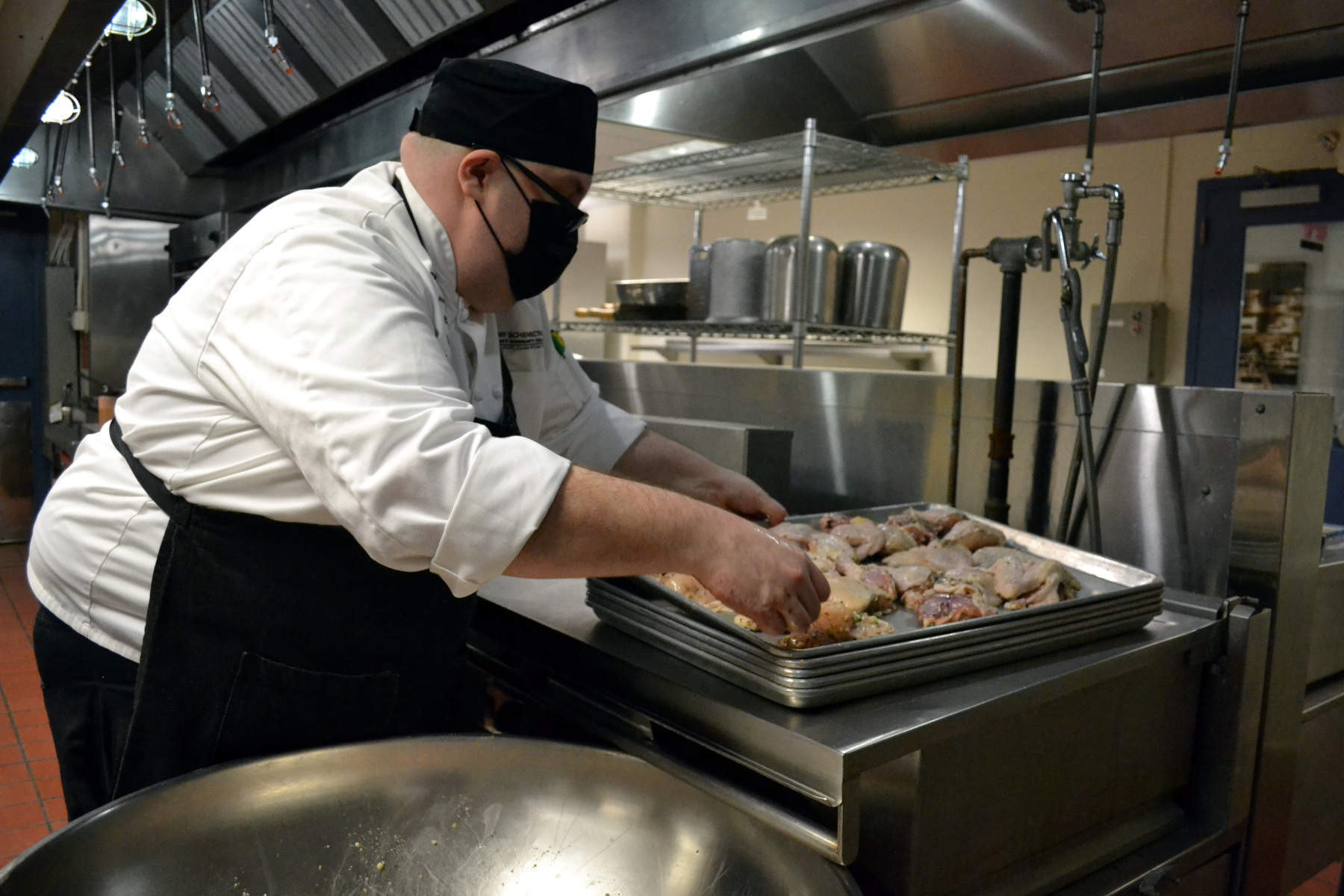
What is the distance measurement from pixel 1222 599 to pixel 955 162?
5.66 feet

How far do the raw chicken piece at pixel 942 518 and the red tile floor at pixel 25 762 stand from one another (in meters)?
1.68

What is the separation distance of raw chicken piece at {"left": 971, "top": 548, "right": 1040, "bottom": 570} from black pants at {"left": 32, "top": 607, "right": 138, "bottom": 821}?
1199 mm

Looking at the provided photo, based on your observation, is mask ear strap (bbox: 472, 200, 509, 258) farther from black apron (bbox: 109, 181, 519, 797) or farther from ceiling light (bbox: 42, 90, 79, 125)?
ceiling light (bbox: 42, 90, 79, 125)

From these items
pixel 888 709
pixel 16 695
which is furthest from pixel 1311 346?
pixel 16 695

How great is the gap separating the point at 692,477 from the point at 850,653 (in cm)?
66

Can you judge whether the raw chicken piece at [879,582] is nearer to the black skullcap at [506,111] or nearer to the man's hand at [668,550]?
the man's hand at [668,550]

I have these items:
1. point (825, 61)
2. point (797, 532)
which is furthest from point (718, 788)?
point (825, 61)

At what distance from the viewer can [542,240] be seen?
1.30m

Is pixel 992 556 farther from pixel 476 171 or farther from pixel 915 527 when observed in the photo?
pixel 476 171

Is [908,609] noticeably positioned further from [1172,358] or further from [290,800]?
[1172,358]

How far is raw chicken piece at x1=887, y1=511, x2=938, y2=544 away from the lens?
165 cm

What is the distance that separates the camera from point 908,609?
132 centimetres

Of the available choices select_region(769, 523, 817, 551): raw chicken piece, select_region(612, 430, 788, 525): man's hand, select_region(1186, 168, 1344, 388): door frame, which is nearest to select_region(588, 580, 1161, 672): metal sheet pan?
select_region(769, 523, 817, 551): raw chicken piece

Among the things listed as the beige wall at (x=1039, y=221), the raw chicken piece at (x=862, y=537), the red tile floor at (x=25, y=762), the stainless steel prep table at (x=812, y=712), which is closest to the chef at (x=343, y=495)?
the stainless steel prep table at (x=812, y=712)
